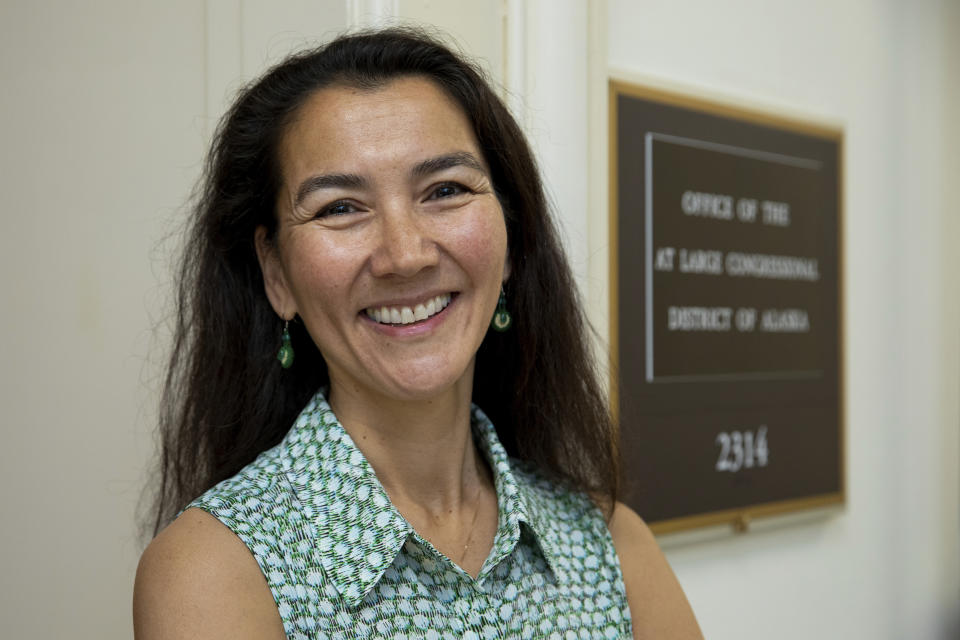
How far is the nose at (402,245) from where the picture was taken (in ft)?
3.37

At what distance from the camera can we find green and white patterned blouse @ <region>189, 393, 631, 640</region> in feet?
3.29

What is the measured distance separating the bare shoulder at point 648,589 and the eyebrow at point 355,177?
0.50 m

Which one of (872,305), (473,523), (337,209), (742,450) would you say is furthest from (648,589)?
Result: (872,305)

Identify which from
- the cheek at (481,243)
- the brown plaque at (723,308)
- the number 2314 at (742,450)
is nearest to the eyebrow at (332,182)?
the cheek at (481,243)

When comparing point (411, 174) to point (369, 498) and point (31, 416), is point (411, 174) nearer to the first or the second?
point (369, 498)

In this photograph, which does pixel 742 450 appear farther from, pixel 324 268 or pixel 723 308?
pixel 324 268

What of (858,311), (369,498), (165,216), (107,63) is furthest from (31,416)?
(858,311)

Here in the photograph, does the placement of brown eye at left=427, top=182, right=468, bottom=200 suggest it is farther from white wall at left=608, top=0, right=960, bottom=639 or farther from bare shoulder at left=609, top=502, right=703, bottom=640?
white wall at left=608, top=0, right=960, bottom=639

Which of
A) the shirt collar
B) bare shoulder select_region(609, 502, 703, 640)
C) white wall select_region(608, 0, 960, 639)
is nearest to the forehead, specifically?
the shirt collar

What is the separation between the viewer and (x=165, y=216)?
1.56 m

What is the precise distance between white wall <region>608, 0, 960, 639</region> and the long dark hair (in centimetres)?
68

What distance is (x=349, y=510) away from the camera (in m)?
1.07

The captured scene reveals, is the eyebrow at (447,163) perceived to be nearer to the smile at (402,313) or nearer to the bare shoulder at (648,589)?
the smile at (402,313)

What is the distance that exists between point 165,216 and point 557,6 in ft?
2.23
